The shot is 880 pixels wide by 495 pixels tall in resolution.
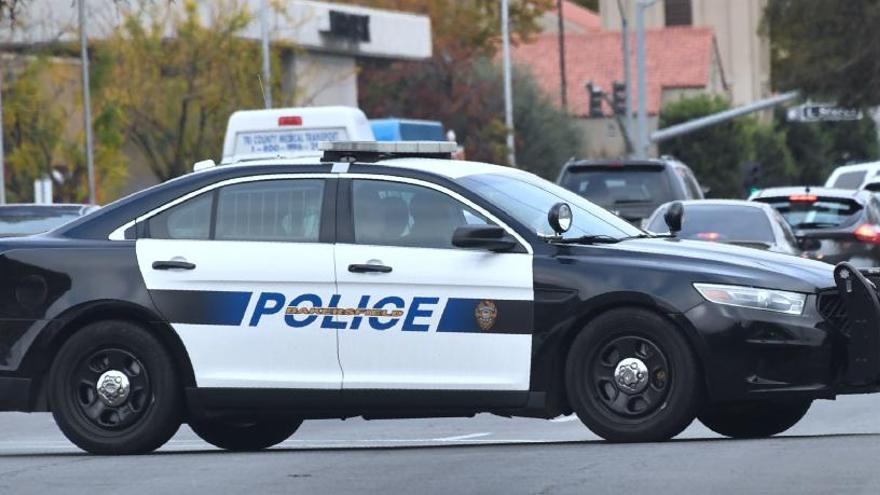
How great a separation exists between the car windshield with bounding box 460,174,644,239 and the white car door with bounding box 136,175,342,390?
80 centimetres

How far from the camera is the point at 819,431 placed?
12555 millimetres

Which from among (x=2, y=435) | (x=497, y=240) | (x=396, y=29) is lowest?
(x=2, y=435)

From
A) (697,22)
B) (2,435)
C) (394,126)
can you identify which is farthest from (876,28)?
(697,22)

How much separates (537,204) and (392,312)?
3.37ft

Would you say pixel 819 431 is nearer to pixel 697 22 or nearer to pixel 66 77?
pixel 66 77

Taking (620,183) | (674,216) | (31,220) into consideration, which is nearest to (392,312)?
(674,216)

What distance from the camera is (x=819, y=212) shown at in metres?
25.0

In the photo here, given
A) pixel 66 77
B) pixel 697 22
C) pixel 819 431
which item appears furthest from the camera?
pixel 697 22

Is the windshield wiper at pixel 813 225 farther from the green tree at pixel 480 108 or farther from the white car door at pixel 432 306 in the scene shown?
the green tree at pixel 480 108

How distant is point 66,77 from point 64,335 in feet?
117

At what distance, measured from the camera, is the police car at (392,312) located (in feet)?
35.4

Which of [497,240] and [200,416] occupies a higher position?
[497,240]

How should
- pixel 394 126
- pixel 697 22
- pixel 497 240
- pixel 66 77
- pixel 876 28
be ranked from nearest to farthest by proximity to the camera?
pixel 497 240 → pixel 394 126 → pixel 66 77 → pixel 876 28 → pixel 697 22

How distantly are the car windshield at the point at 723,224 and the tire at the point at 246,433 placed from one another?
9.79 metres
